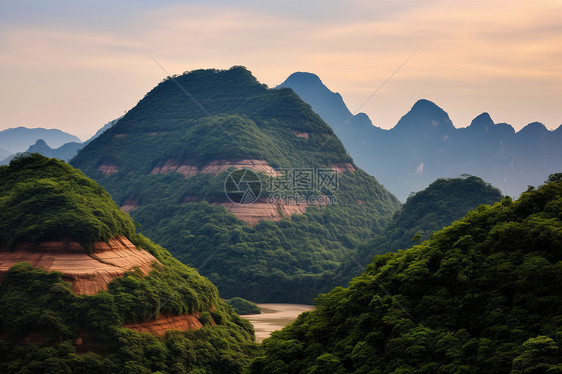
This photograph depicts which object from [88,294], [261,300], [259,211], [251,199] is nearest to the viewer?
[88,294]

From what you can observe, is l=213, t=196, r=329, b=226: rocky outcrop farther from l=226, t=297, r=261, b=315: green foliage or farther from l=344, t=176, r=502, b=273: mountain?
l=226, t=297, r=261, b=315: green foliage

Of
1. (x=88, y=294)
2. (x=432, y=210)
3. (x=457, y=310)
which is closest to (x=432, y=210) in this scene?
(x=432, y=210)

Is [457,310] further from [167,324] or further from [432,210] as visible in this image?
[432,210]

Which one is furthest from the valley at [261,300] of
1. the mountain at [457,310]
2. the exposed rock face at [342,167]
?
the exposed rock face at [342,167]

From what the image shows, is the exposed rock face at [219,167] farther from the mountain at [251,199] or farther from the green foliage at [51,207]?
the green foliage at [51,207]

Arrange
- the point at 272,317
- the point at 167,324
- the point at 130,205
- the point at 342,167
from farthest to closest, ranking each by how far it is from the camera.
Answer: the point at 342,167, the point at 130,205, the point at 272,317, the point at 167,324

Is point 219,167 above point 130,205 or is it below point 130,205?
above

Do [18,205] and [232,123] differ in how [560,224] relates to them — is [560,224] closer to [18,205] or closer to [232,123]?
[18,205]

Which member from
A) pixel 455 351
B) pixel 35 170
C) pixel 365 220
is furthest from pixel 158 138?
pixel 455 351
